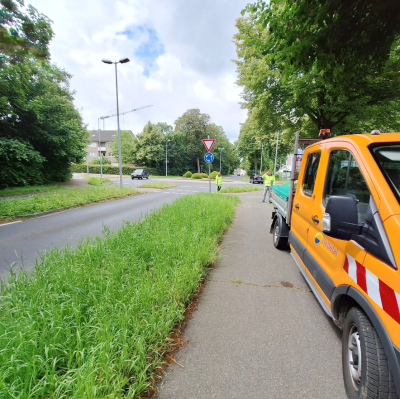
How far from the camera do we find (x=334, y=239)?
83.6 inches

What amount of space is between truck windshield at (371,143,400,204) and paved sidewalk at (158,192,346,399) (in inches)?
63.9

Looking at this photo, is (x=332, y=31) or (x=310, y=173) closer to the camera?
(x=310, y=173)

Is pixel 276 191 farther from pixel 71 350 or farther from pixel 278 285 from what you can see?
pixel 71 350

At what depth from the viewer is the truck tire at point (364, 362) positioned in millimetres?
1379

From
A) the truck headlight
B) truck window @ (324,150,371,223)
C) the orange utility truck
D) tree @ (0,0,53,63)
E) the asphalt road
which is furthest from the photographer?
tree @ (0,0,53,63)

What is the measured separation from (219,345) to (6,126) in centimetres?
1866

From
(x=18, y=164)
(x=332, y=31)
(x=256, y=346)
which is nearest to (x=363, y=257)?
(x=256, y=346)

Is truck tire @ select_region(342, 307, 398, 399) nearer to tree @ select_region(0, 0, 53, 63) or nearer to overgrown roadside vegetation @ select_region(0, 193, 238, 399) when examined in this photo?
overgrown roadside vegetation @ select_region(0, 193, 238, 399)

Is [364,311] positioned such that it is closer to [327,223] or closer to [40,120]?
[327,223]

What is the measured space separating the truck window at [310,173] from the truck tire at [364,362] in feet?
5.52

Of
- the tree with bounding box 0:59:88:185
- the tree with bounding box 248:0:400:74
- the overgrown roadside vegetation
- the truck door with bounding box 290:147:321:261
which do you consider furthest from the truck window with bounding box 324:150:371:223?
the tree with bounding box 0:59:88:185

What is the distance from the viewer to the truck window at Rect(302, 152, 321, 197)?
3.01 metres

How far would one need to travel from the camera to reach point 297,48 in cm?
462

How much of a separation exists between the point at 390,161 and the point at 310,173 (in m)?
1.43
